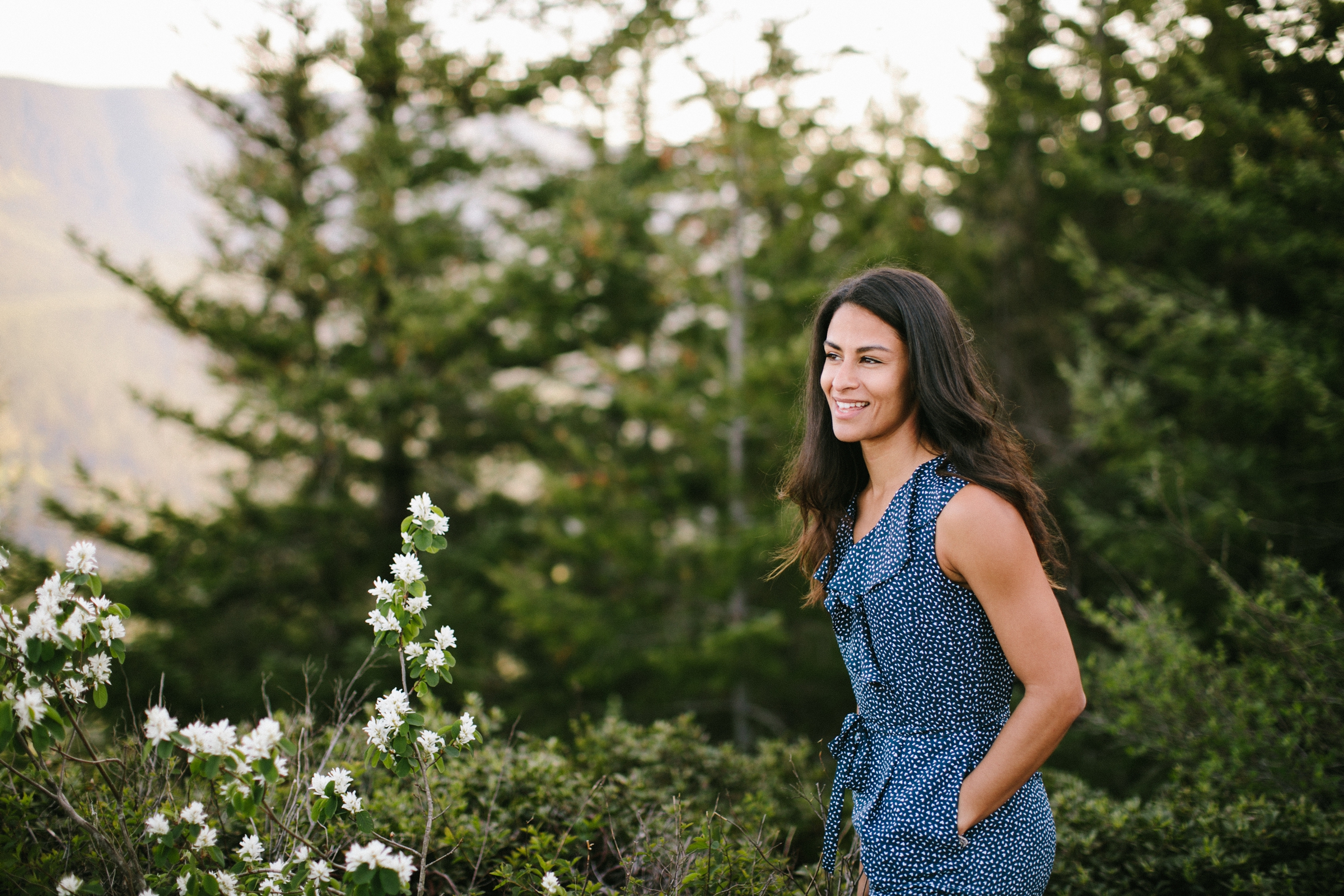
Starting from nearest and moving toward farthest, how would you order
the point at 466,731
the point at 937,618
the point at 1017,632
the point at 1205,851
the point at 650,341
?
the point at 1017,632
the point at 937,618
the point at 466,731
the point at 1205,851
the point at 650,341

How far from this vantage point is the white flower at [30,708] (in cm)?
151

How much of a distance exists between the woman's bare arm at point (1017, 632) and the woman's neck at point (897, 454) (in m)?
0.27

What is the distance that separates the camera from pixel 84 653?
1.78 metres

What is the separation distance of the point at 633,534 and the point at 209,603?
5030 mm

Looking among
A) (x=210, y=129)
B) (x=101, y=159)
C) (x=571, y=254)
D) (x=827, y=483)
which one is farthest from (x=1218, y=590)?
(x=101, y=159)

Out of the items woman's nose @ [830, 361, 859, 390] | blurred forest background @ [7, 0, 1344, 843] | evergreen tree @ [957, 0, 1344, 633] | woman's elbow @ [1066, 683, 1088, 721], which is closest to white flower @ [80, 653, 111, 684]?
woman's nose @ [830, 361, 859, 390]

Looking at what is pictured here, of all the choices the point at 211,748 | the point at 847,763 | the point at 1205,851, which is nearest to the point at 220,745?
the point at 211,748

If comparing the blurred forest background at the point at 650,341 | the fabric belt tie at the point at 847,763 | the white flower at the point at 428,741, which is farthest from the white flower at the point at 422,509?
the blurred forest background at the point at 650,341

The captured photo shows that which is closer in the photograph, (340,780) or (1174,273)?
(340,780)

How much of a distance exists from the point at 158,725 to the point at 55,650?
0.29 metres

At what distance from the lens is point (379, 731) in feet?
5.75

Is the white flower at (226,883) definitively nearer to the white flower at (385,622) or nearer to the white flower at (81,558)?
the white flower at (385,622)

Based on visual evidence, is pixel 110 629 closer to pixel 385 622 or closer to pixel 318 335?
pixel 385 622

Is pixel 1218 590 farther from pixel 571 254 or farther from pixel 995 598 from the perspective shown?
pixel 571 254
